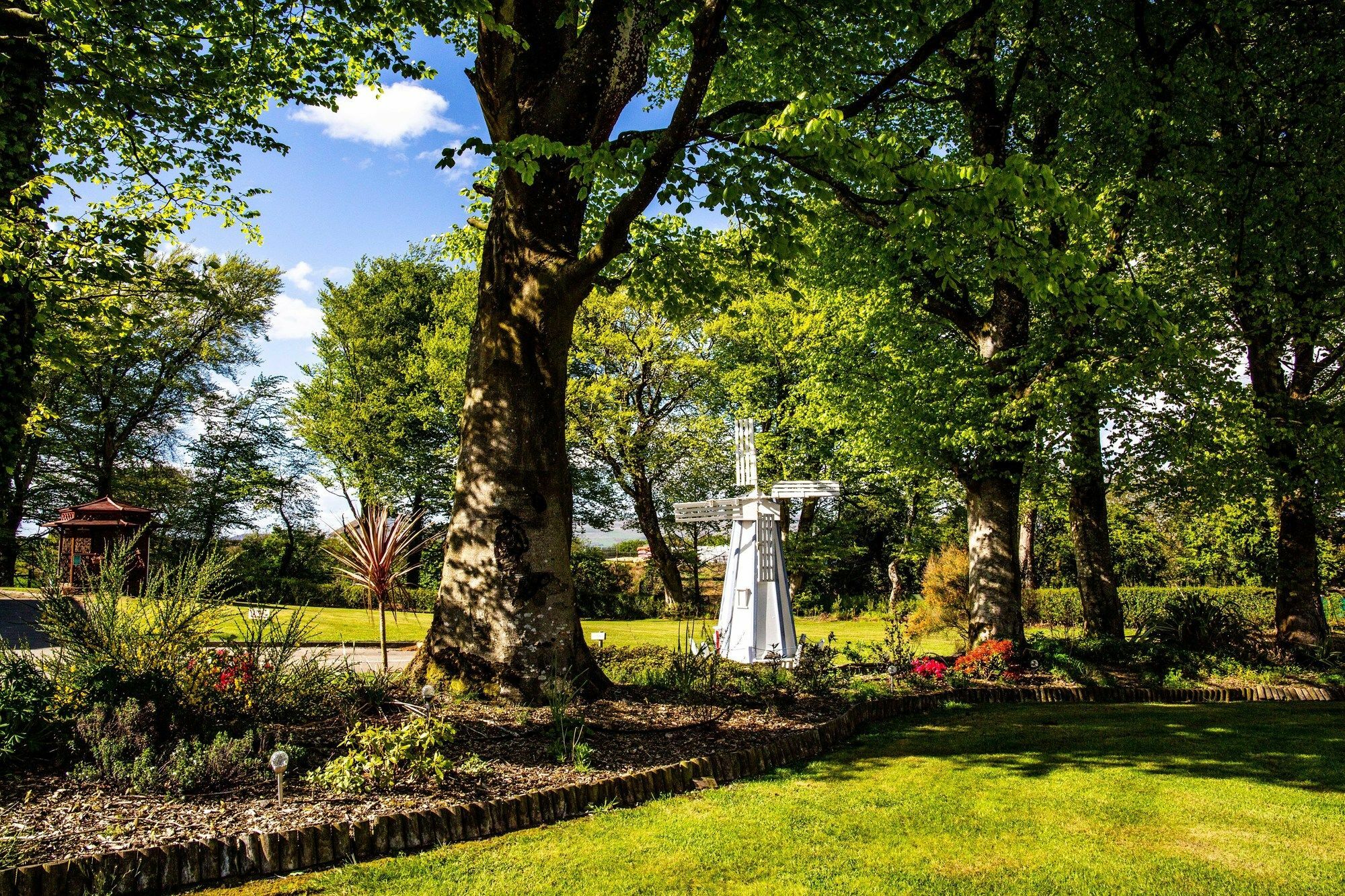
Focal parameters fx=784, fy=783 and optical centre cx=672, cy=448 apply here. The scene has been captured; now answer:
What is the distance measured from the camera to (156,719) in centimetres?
490

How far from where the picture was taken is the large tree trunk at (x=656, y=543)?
1083 inches

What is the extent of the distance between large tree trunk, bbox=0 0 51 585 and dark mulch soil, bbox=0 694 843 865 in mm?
5173

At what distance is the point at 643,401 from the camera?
27516mm

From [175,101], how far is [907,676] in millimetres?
12050

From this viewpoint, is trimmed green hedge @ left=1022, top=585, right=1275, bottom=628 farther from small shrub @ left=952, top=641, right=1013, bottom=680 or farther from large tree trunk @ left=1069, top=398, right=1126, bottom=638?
small shrub @ left=952, top=641, right=1013, bottom=680

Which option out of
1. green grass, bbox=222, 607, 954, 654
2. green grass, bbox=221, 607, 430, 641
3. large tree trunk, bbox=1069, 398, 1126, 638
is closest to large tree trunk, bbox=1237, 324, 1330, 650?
large tree trunk, bbox=1069, 398, 1126, 638

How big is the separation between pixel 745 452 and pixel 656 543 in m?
13.3

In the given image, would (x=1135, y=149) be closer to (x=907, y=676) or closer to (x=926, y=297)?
(x=926, y=297)

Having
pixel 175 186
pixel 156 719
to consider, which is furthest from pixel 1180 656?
pixel 175 186

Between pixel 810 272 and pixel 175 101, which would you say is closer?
pixel 175 101

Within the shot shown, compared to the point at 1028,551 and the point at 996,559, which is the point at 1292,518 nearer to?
the point at 996,559

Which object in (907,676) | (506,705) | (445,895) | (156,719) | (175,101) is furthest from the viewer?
(907,676)

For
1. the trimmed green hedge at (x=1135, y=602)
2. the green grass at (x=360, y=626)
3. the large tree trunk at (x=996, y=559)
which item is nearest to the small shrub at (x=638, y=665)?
the green grass at (x=360, y=626)

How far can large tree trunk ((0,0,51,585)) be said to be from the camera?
292 inches
